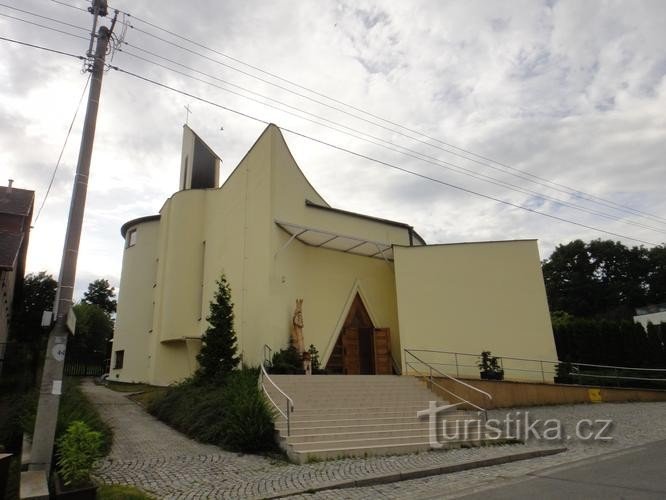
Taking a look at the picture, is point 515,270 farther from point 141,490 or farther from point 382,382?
point 141,490

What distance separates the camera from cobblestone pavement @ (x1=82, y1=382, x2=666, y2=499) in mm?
6320

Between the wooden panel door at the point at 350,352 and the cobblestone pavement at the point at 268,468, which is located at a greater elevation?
the wooden panel door at the point at 350,352

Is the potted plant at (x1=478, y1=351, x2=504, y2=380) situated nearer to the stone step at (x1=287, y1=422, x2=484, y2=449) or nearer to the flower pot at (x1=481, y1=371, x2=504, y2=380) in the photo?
the flower pot at (x1=481, y1=371, x2=504, y2=380)

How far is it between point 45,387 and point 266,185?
39.4ft

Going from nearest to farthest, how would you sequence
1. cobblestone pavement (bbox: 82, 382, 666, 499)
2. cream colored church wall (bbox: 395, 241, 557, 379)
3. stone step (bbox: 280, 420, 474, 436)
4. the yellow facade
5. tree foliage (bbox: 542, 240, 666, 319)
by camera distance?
cobblestone pavement (bbox: 82, 382, 666, 499) < stone step (bbox: 280, 420, 474, 436) < the yellow facade < cream colored church wall (bbox: 395, 241, 557, 379) < tree foliage (bbox: 542, 240, 666, 319)

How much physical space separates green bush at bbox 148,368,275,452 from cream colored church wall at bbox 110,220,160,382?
29.5ft

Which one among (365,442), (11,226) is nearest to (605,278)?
(365,442)

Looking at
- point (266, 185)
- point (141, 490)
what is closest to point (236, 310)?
point (266, 185)

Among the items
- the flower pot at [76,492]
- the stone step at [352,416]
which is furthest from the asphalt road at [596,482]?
the flower pot at [76,492]

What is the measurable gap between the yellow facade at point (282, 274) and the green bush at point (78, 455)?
32.2 ft

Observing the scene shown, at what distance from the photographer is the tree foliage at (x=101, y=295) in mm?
50750

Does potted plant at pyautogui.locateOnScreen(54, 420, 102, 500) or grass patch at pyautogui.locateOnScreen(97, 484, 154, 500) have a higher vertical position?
potted plant at pyautogui.locateOnScreen(54, 420, 102, 500)

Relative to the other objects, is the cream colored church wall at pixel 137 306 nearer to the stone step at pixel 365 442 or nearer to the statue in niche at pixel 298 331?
the statue in niche at pixel 298 331

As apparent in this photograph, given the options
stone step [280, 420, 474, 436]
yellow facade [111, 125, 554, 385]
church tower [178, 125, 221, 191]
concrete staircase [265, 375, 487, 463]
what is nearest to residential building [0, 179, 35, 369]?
yellow facade [111, 125, 554, 385]
